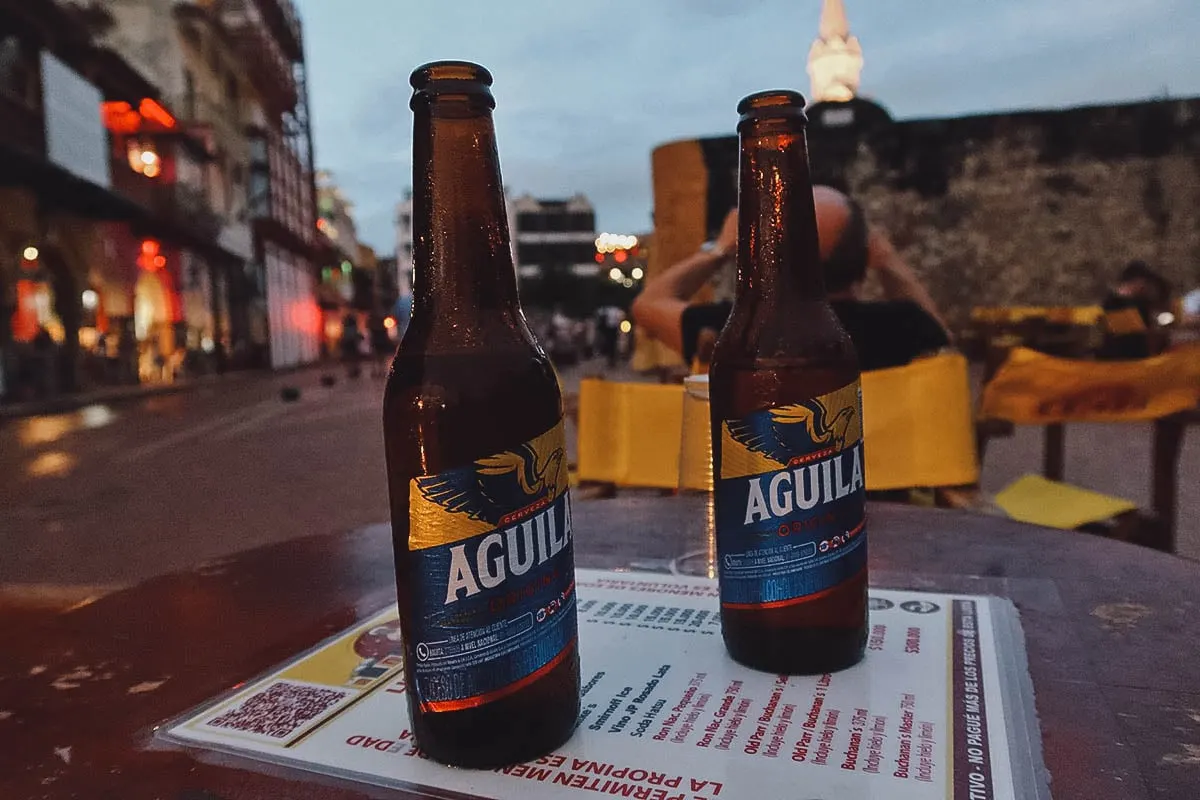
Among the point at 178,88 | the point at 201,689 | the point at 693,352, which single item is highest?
the point at 178,88

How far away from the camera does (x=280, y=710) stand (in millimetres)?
683

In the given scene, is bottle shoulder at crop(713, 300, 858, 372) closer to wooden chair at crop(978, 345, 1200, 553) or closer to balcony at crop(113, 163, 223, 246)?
wooden chair at crop(978, 345, 1200, 553)

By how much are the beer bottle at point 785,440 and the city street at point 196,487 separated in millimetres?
995

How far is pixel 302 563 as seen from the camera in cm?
114

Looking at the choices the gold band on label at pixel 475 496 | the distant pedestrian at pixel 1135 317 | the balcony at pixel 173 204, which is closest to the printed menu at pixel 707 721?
the gold band on label at pixel 475 496

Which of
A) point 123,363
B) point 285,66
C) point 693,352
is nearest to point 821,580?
point 693,352

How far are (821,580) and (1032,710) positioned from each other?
177mm

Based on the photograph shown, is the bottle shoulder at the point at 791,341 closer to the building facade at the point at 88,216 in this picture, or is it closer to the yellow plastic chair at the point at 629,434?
the yellow plastic chair at the point at 629,434

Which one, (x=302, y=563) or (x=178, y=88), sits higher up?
(x=178, y=88)

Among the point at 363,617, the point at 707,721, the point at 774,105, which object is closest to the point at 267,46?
the point at 363,617

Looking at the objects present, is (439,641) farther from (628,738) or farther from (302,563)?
(302,563)

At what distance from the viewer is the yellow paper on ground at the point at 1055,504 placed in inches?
81.2

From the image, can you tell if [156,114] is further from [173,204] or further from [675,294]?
[675,294]

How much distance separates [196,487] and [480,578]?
516 centimetres
